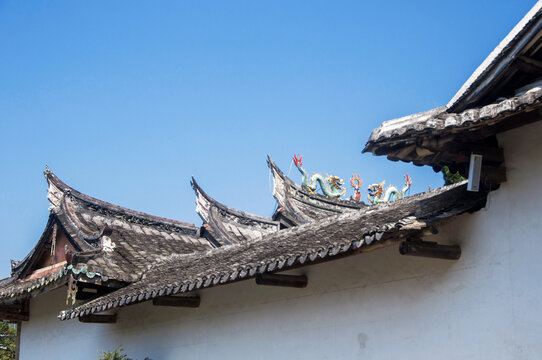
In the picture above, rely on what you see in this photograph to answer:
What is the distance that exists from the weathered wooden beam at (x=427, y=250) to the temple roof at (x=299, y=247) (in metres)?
0.15

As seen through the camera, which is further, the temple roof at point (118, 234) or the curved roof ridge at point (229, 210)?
the curved roof ridge at point (229, 210)

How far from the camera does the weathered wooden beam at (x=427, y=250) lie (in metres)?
6.84

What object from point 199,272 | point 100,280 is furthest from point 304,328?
point 100,280

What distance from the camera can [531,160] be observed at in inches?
259

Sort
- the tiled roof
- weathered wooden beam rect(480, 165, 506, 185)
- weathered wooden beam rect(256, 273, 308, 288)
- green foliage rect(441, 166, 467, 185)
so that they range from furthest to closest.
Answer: green foliage rect(441, 166, 467, 185)
weathered wooden beam rect(256, 273, 308, 288)
weathered wooden beam rect(480, 165, 506, 185)
the tiled roof

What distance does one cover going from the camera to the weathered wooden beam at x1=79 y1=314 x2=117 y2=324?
11023 mm

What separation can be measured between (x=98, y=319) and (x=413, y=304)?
5839mm

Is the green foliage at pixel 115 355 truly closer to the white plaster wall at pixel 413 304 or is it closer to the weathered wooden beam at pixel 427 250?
the white plaster wall at pixel 413 304

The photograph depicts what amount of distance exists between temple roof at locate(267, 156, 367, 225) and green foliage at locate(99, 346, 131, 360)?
7368 millimetres

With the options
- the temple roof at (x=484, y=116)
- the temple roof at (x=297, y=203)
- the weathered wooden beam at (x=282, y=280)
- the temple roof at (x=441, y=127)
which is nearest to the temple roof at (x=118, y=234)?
the temple roof at (x=297, y=203)

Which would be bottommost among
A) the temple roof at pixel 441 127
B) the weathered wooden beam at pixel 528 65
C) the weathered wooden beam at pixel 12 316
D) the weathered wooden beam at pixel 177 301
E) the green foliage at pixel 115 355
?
→ the green foliage at pixel 115 355

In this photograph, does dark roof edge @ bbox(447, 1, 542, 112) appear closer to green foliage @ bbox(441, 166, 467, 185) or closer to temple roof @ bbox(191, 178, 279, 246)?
temple roof @ bbox(191, 178, 279, 246)

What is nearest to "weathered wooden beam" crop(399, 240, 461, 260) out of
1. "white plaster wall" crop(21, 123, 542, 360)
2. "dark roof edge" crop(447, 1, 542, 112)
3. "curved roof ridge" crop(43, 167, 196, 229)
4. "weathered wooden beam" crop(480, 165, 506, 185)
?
"white plaster wall" crop(21, 123, 542, 360)

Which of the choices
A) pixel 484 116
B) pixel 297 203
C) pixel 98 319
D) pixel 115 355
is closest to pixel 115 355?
pixel 115 355
